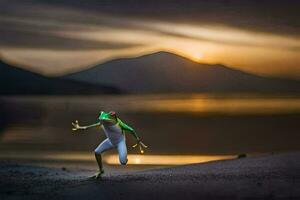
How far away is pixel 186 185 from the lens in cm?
906

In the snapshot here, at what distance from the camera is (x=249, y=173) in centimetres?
1001

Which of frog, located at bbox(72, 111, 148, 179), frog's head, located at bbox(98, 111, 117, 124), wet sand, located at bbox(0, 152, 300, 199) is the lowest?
wet sand, located at bbox(0, 152, 300, 199)

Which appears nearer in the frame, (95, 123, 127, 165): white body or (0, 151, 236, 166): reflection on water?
(95, 123, 127, 165): white body

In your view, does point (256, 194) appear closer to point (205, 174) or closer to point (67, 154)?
point (205, 174)

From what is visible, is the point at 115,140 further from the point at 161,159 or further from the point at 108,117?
the point at 161,159

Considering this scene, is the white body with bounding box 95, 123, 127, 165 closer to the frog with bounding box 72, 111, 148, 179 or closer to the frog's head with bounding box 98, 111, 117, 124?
the frog with bounding box 72, 111, 148, 179

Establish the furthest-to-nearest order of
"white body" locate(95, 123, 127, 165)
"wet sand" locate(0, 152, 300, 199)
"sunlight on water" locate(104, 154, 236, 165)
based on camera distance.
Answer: "sunlight on water" locate(104, 154, 236, 165), "white body" locate(95, 123, 127, 165), "wet sand" locate(0, 152, 300, 199)

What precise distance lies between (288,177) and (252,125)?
2936 centimetres

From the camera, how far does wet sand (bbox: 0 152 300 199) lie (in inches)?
325

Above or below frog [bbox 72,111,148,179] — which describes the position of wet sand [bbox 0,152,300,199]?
below

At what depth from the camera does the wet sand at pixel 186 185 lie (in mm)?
8266

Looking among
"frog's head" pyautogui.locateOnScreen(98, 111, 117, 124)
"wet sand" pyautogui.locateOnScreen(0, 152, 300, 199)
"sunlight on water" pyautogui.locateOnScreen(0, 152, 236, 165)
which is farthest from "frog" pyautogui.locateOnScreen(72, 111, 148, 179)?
"sunlight on water" pyautogui.locateOnScreen(0, 152, 236, 165)

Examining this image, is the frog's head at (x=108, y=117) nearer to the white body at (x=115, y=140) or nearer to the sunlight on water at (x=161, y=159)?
the white body at (x=115, y=140)

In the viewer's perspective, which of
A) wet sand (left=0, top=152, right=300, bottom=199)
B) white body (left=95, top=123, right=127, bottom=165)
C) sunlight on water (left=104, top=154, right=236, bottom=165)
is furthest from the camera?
sunlight on water (left=104, top=154, right=236, bottom=165)
